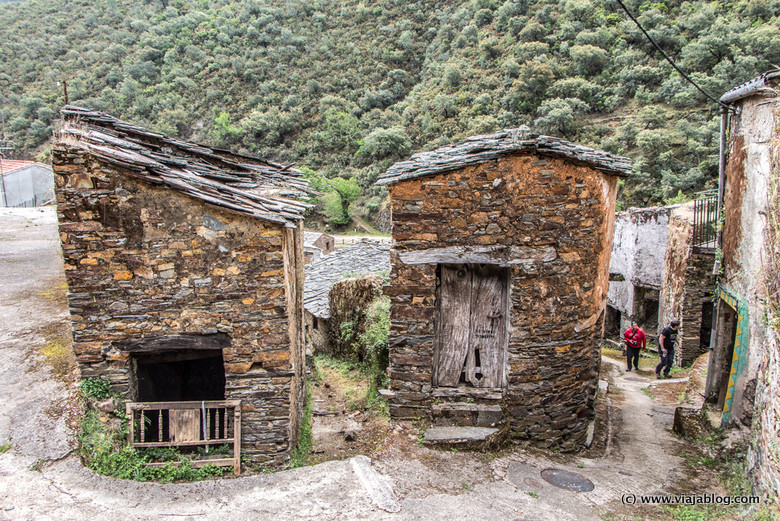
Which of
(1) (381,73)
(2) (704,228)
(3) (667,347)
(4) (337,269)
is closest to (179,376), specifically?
(4) (337,269)

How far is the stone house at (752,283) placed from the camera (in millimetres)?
4746

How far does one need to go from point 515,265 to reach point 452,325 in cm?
125

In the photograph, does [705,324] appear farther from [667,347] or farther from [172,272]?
[172,272]

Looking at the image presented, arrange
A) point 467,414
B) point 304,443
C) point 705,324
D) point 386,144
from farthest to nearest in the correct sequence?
point 386,144 < point 705,324 < point 304,443 < point 467,414

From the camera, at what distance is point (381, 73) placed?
149ft

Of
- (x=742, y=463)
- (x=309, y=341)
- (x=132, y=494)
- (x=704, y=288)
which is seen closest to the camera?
(x=132, y=494)

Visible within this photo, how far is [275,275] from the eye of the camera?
518cm

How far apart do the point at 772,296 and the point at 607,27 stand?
34500 millimetres

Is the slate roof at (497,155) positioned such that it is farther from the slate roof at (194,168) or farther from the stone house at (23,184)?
the stone house at (23,184)

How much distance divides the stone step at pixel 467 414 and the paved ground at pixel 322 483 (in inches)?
15.0

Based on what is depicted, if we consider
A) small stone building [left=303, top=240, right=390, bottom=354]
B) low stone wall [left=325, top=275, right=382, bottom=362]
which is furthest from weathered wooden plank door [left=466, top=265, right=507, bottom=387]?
small stone building [left=303, top=240, right=390, bottom=354]

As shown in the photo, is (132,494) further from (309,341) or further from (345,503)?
(309,341)

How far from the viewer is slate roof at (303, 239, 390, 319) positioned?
12.3 metres

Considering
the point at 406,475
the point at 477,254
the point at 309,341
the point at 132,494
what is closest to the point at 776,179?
the point at 477,254
